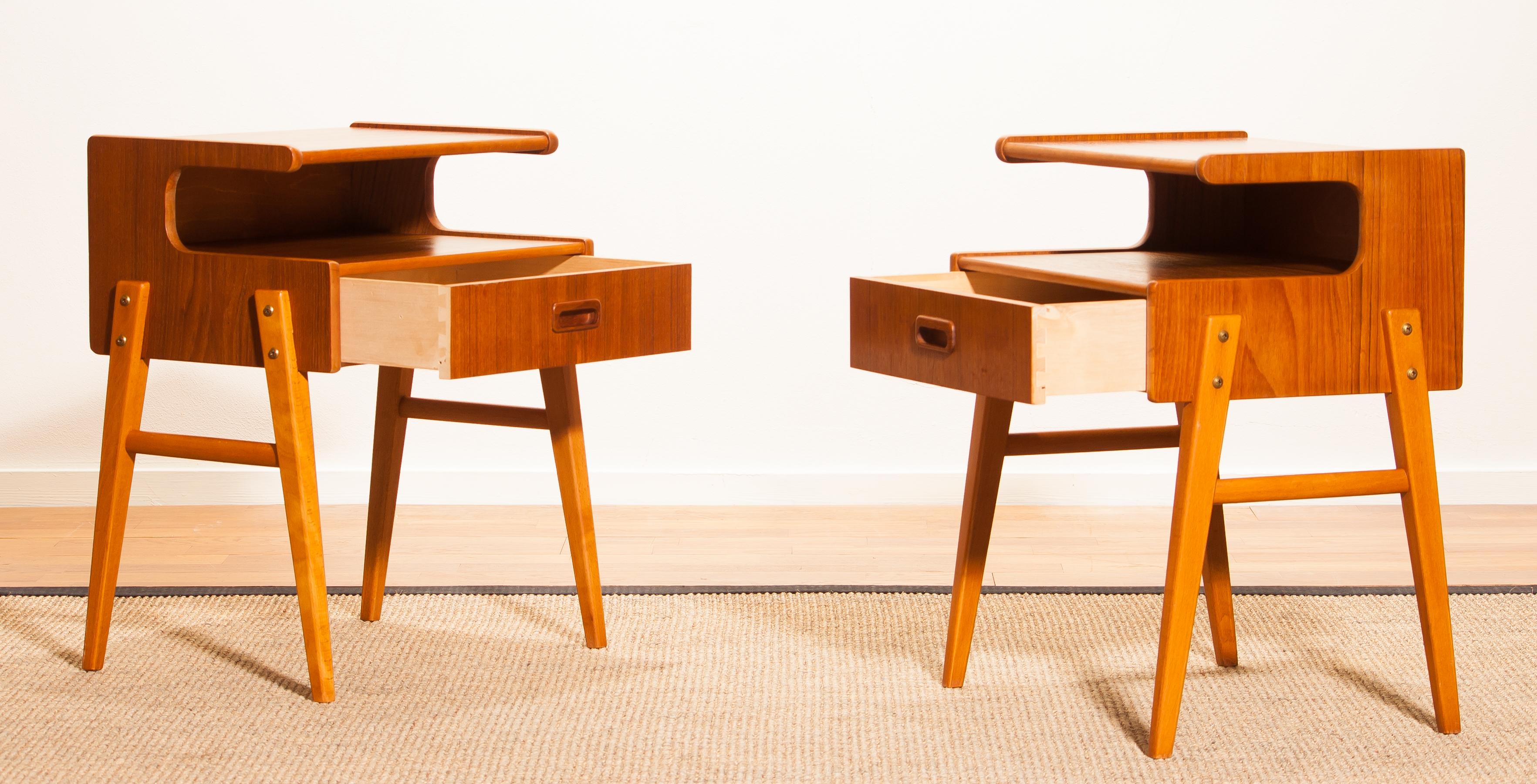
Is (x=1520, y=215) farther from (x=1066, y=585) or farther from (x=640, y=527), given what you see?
(x=640, y=527)

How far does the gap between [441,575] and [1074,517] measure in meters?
1.23

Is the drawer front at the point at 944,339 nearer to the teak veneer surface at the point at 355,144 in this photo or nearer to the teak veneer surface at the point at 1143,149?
the teak veneer surface at the point at 1143,149

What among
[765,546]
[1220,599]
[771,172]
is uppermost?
[771,172]

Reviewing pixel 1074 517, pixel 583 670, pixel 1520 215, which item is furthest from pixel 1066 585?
pixel 1520 215

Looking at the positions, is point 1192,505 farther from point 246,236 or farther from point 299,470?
point 246,236

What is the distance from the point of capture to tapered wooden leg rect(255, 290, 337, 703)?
6.29 ft

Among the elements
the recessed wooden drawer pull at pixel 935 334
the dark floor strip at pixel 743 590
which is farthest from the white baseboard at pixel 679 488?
the recessed wooden drawer pull at pixel 935 334

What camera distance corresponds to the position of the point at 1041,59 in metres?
3.14

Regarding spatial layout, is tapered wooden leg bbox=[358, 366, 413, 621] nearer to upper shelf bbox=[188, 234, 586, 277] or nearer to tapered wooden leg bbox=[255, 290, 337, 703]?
upper shelf bbox=[188, 234, 586, 277]

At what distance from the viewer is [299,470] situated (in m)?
1.96

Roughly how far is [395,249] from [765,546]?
1014 millimetres

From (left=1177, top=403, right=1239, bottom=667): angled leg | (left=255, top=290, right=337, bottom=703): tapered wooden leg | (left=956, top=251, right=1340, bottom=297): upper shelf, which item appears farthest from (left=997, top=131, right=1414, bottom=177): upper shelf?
(left=255, top=290, right=337, bottom=703): tapered wooden leg

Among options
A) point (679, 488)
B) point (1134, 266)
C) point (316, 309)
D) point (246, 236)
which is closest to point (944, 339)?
point (1134, 266)

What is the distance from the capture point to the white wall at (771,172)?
10.3 ft
